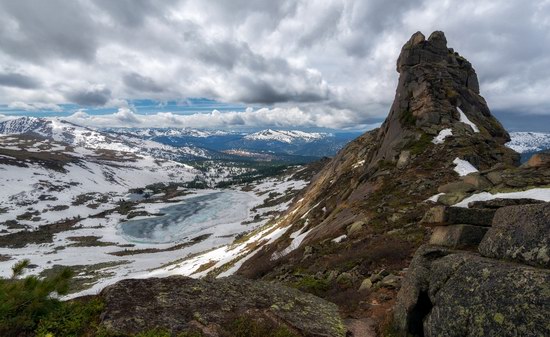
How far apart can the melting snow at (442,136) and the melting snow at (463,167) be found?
21.7 feet

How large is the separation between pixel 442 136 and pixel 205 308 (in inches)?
1464

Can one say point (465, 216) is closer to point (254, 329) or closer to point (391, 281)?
point (391, 281)

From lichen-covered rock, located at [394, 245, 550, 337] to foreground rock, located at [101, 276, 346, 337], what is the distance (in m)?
2.86

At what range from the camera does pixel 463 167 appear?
101ft

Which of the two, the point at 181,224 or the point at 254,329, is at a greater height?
the point at 254,329

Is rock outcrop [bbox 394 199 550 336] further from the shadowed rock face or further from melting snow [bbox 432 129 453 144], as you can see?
melting snow [bbox 432 129 453 144]

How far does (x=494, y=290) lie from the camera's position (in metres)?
8.27

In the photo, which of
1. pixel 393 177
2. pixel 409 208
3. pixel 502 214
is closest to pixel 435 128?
pixel 393 177

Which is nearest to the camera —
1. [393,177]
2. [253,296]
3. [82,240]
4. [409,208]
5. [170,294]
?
[170,294]

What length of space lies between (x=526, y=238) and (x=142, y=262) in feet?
315

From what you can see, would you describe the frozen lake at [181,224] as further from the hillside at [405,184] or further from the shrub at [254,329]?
the shrub at [254,329]

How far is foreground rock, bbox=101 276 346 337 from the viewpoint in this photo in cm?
1009

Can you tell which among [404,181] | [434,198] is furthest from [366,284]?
[404,181]

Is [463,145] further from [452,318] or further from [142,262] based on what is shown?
[142,262]
